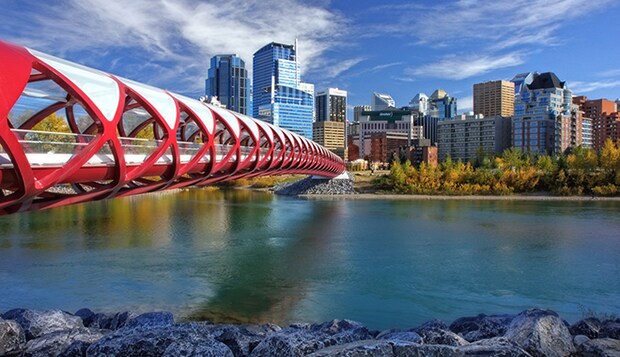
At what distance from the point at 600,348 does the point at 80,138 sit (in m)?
7.46

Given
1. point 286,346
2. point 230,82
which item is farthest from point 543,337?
point 230,82

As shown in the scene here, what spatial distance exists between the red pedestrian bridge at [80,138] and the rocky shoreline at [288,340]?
191cm

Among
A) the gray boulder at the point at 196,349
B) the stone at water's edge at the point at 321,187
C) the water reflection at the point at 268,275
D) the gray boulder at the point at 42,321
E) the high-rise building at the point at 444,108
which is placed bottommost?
the water reflection at the point at 268,275

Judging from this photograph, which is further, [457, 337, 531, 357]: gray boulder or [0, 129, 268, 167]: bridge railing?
[0, 129, 268, 167]: bridge railing

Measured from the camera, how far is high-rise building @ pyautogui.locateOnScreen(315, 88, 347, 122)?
151750mm

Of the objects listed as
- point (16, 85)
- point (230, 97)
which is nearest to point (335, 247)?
point (16, 85)

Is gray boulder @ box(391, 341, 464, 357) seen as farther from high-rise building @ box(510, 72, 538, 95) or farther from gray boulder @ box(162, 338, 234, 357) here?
high-rise building @ box(510, 72, 538, 95)

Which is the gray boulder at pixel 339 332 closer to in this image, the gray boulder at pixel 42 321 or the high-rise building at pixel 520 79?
the gray boulder at pixel 42 321

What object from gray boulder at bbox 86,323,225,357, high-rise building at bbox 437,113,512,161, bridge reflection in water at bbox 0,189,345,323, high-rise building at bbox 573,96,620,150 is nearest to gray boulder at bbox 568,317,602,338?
bridge reflection in water at bbox 0,189,345,323

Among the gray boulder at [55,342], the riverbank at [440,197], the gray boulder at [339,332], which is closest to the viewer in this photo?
the gray boulder at [55,342]

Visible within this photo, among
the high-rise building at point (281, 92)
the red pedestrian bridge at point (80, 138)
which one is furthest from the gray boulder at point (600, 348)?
the high-rise building at point (281, 92)

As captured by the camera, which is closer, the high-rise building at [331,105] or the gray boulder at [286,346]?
the gray boulder at [286,346]

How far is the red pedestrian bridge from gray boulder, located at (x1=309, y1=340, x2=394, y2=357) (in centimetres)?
397

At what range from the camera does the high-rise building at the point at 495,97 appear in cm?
13075
